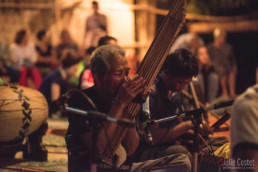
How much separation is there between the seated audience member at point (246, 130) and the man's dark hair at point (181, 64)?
1.51 meters

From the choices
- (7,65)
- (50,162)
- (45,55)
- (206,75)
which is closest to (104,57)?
(50,162)

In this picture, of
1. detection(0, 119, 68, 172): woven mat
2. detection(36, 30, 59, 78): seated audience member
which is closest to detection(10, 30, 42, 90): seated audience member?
detection(36, 30, 59, 78): seated audience member

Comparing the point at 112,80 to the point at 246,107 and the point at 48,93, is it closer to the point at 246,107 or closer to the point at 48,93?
the point at 246,107

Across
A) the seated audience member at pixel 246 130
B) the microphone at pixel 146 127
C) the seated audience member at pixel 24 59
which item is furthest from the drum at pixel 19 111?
the seated audience member at pixel 24 59

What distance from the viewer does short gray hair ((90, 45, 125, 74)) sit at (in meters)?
3.26

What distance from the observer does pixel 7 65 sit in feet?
32.2

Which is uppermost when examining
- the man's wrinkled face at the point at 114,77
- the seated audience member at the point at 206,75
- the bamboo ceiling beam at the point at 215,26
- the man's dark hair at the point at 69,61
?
the bamboo ceiling beam at the point at 215,26

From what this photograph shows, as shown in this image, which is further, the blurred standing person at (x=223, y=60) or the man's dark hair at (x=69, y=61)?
the blurred standing person at (x=223, y=60)

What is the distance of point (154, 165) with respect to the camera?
12.5 ft

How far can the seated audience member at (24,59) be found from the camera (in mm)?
10406

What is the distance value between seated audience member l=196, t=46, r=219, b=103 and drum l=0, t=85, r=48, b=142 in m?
4.58

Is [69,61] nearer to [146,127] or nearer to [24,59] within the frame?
[24,59]

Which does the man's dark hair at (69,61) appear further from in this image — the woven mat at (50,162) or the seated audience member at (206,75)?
the seated audience member at (206,75)

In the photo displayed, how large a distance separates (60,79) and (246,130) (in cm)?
684
